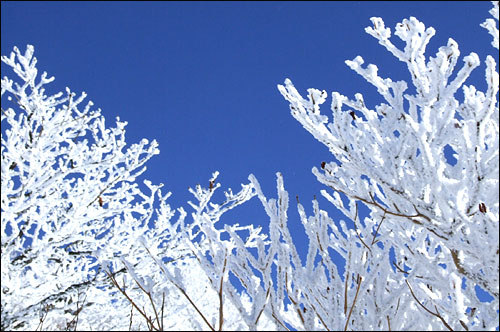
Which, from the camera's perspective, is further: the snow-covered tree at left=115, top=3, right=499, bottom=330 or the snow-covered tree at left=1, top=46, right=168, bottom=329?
the snow-covered tree at left=1, top=46, right=168, bottom=329

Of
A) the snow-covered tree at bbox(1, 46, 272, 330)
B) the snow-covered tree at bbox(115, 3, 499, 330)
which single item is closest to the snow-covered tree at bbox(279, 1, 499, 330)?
the snow-covered tree at bbox(115, 3, 499, 330)

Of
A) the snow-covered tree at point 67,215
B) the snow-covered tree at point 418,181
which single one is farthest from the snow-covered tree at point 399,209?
the snow-covered tree at point 67,215

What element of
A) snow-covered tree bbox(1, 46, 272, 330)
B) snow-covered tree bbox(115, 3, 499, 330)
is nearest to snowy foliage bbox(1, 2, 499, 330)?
snow-covered tree bbox(115, 3, 499, 330)

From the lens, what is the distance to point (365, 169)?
1.80m

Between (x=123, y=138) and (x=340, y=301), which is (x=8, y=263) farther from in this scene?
(x=340, y=301)

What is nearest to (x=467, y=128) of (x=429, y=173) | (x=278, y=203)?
(x=429, y=173)

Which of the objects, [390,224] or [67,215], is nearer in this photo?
[390,224]

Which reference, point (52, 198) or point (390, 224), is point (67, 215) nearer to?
point (52, 198)

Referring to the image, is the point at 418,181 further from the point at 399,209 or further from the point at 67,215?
the point at 67,215

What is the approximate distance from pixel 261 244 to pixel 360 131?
71cm

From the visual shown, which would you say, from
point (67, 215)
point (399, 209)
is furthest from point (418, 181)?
point (67, 215)

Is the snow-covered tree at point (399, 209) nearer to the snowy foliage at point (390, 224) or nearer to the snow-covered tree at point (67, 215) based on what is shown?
the snowy foliage at point (390, 224)

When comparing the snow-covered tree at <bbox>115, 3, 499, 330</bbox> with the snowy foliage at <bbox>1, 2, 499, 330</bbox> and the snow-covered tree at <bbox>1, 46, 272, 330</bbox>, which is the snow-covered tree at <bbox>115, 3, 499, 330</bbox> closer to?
the snowy foliage at <bbox>1, 2, 499, 330</bbox>

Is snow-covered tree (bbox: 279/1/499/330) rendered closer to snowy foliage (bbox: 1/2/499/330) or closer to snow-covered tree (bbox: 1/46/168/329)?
snowy foliage (bbox: 1/2/499/330)
